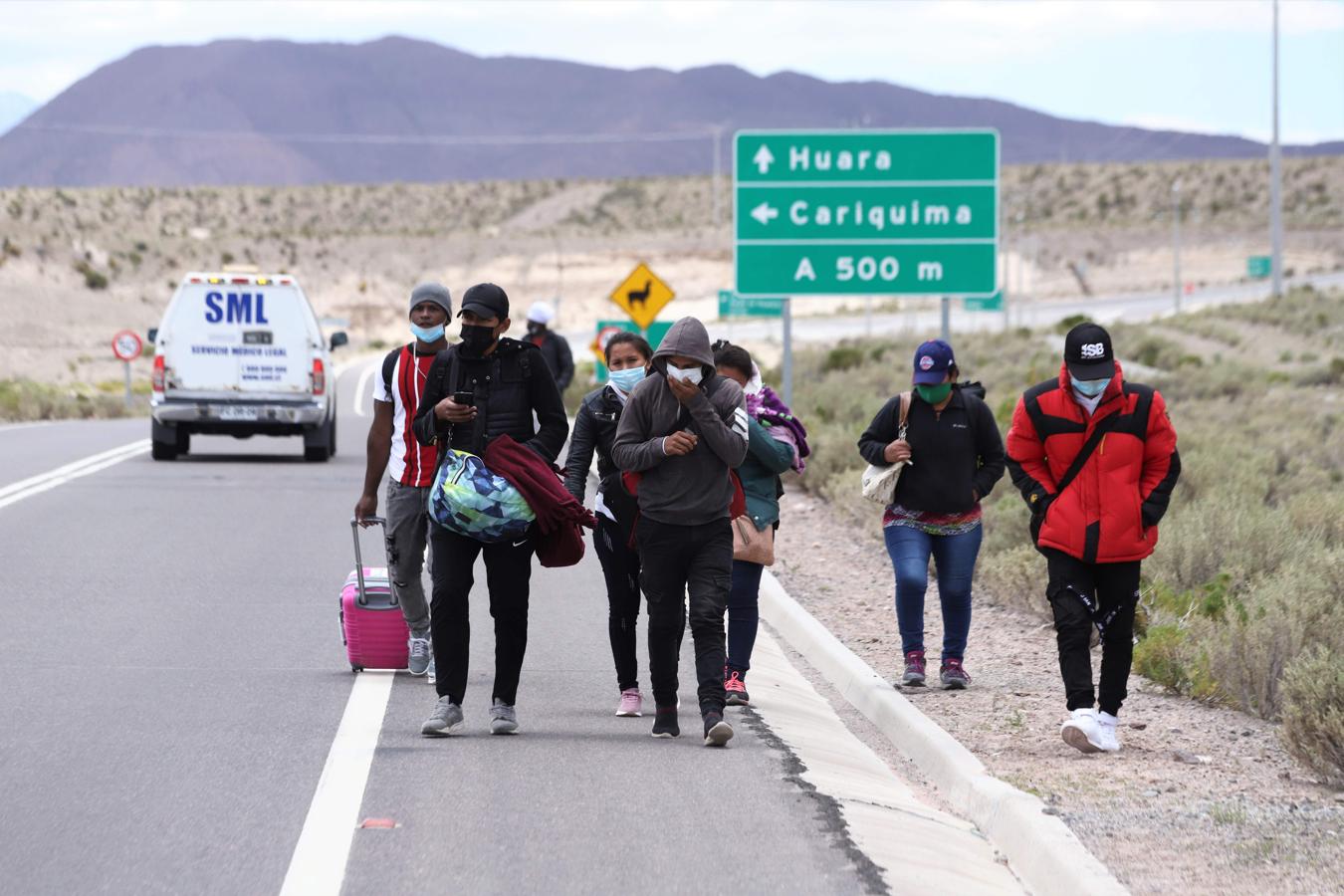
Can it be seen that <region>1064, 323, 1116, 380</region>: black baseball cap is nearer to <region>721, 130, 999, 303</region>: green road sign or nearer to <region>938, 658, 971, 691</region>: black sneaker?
<region>938, 658, 971, 691</region>: black sneaker

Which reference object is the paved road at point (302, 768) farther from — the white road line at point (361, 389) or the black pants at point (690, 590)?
the white road line at point (361, 389)

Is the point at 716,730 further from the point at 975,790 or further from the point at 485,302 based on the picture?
the point at 485,302

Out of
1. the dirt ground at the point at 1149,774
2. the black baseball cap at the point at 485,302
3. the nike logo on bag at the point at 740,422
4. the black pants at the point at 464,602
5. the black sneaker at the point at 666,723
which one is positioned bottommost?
the dirt ground at the point at 1149,774

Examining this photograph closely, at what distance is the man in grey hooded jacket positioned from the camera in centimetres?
782

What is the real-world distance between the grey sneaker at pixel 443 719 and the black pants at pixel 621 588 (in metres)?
0.89

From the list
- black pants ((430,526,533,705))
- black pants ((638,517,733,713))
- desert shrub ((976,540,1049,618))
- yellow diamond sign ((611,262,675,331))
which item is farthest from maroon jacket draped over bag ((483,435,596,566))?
yellow diamond sign ((611,262,675,331))

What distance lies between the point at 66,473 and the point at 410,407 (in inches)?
540

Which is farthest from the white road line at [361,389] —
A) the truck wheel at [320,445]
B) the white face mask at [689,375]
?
the white face mask at [689,375]

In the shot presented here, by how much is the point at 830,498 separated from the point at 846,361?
89.9 feet

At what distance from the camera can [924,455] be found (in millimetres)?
9539

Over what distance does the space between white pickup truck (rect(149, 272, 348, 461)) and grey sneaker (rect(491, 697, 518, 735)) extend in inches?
617

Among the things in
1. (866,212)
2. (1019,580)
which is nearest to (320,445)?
(866,212)

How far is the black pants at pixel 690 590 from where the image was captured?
Result: 8.05 meters

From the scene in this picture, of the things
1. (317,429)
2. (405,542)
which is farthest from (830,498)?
(405,542)
